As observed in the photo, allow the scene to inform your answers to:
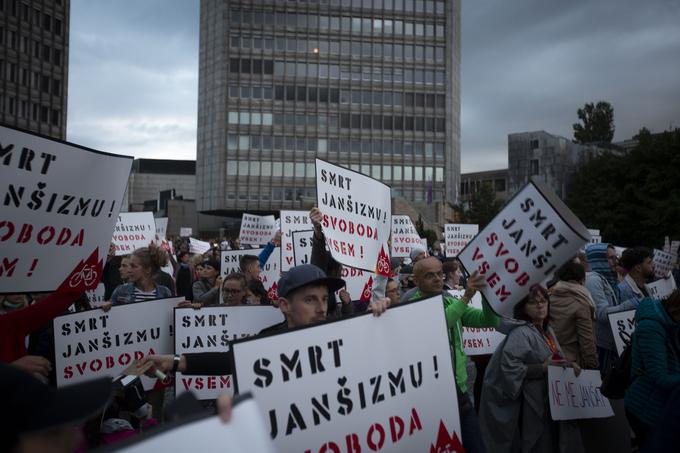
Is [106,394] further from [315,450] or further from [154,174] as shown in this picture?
[154,174]

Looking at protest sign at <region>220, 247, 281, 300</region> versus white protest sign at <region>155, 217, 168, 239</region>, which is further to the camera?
white protest sign at <region>155, 217, 168, 239</region>

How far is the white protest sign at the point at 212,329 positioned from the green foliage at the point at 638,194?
1759 inches

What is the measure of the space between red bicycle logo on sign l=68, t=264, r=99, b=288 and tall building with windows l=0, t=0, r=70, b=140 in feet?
244

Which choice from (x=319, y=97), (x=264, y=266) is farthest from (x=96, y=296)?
(x=319, y=97)

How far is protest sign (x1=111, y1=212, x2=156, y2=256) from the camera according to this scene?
11.7m

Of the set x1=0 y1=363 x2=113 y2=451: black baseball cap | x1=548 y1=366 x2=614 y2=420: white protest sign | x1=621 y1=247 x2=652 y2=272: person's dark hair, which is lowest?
x1=548 y1=366 x2=614 y2=420: white protest sign

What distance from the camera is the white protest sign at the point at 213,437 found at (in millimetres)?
1836

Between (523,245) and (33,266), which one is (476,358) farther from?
(33,266)

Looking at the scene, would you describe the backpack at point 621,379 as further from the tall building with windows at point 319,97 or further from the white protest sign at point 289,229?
the tall building with windows at point 319,97

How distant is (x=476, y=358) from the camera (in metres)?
7.96

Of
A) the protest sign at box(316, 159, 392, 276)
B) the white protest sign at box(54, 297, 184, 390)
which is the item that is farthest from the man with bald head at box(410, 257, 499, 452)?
the white protest sign at box(54, 297, 184, 390)

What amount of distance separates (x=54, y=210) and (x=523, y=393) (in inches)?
153

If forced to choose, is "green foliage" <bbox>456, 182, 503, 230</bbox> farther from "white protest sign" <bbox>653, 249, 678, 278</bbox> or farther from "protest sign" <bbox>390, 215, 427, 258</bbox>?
"protest sign" <bbox>390, 215, 427, 258</bbox>

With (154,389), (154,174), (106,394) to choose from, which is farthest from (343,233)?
(154,174)
